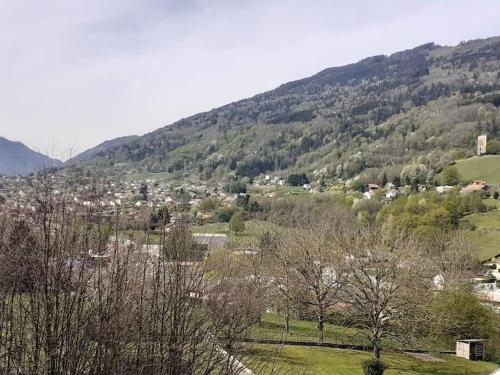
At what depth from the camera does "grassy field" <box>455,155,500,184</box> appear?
303ft

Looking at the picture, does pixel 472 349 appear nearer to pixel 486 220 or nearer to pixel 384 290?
pixel 384 290

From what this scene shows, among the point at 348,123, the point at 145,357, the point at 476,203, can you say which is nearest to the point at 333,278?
the point at 145,357

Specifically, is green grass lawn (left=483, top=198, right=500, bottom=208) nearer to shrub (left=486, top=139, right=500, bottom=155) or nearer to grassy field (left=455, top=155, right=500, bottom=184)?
grassy field (left=455, top=155, right=500, bottom=184)

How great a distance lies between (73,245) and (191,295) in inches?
98.5

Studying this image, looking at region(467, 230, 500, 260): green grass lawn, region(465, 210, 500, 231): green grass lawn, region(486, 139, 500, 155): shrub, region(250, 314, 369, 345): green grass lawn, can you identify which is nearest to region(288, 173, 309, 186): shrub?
region(486, 139, 500, 155): shrub

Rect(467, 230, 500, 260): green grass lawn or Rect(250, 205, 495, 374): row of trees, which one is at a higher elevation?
Rect(250, 205, 495, 374): row of trees

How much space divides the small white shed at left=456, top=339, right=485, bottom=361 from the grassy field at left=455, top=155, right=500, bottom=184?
233 feet

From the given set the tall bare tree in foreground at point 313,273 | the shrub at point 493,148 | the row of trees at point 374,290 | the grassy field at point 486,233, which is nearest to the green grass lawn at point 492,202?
the grassy field at point 486,233

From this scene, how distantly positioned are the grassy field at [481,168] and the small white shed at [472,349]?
70.9m

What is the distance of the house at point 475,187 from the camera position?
80.9 m

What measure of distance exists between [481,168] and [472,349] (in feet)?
262

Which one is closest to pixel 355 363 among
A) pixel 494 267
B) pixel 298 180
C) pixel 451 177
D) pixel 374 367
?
pixel 374 367

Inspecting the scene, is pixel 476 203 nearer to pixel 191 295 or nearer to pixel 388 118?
pixel 191 295

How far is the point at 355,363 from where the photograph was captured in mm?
21406
